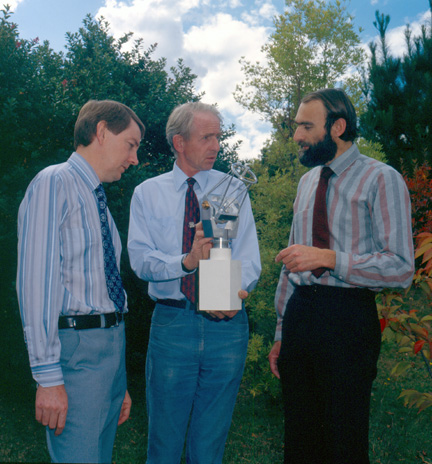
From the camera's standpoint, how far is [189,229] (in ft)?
9.84

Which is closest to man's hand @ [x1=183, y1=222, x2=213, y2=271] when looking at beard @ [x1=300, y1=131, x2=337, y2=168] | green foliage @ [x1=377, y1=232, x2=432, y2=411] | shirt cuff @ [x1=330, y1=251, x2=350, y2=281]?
shirt cuff @ [x1=330, y1=251, x2=350, y2=281]

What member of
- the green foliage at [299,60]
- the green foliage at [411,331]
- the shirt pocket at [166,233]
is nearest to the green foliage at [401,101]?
the green foliage at [299,60]

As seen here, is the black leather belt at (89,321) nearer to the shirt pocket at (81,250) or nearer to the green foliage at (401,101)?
the shirt pocket at (81,250)

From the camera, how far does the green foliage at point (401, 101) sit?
13859 millimetres

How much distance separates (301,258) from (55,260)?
1208mm

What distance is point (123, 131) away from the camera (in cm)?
256

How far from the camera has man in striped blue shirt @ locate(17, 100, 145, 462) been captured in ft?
6.35

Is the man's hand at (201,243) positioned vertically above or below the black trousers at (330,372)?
above

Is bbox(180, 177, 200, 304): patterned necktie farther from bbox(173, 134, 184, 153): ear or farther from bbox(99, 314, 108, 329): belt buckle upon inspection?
bbox(99, 314, 108, 329): belt buckle

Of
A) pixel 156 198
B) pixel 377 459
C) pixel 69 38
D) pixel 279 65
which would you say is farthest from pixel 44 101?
pixel 377 459

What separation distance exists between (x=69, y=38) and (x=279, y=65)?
388cm

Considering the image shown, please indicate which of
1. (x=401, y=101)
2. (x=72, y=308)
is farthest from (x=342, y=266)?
(x=401, y=101)

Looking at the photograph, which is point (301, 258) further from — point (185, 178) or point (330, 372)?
point (185, 178)

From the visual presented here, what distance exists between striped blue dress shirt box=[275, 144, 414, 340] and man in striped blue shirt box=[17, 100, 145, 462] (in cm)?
123
